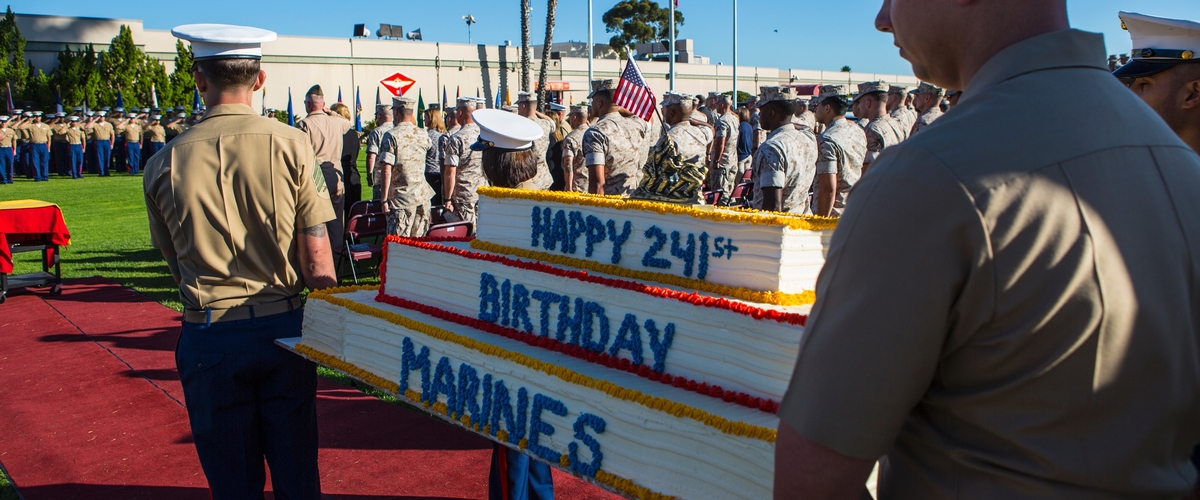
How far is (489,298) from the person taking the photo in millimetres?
3162

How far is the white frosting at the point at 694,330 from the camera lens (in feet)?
7.33

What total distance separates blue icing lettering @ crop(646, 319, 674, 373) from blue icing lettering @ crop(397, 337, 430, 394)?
97 centimetres

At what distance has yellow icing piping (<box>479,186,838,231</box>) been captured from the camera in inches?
102

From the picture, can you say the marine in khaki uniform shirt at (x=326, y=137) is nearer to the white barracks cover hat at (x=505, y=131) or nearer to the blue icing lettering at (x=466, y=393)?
the white barracks cover hat at (x=505, y=131)

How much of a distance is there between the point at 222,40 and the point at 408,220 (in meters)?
6.99

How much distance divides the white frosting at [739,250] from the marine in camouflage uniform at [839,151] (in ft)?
13.9

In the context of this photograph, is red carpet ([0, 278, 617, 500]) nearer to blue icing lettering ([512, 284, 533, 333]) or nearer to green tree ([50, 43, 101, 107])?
blue icing lettering ([512, 284, 533, 333])

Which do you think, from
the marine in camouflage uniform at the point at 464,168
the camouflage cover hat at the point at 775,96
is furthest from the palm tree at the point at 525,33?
the camouflage cover hat at the point at 775,96

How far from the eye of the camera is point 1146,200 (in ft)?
3.75

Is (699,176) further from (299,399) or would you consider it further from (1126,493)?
(1126,493)

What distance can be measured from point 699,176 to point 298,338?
1.71 metres

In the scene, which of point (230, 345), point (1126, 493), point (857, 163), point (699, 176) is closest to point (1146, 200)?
point (1126, 493)

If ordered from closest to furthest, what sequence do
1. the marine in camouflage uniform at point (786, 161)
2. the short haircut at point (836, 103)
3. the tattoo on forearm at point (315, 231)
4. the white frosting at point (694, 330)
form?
the white frosting at point (694, 330), the tattoo on forearm at point (315, 231), the marine in camouflage uniform at point (786, 161), the short haircut at point (836, 103)

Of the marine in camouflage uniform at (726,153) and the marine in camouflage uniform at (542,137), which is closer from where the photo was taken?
the marine in camouflage uniform at (542,137)
